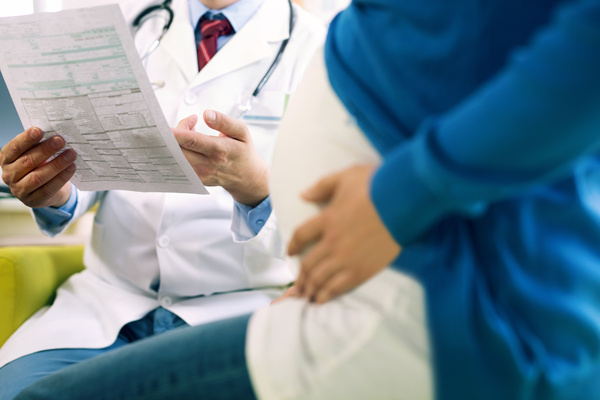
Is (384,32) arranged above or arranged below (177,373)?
above

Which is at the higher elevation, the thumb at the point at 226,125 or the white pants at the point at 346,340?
the white pants at the point at 346,340

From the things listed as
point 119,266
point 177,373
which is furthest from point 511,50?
point 119,266

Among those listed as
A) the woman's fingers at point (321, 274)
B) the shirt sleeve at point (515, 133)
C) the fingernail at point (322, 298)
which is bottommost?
the fingernail at point (322, 298)

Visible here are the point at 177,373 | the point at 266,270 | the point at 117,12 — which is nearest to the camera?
the point at 177,373

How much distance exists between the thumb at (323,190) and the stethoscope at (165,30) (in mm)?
655

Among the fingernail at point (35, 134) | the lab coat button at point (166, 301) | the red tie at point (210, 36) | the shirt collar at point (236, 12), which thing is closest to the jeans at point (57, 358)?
the lab coat button at point (166, 301)

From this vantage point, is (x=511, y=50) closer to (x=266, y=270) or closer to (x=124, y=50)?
(x=124, y=50)

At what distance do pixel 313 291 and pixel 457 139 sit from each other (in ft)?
0.57

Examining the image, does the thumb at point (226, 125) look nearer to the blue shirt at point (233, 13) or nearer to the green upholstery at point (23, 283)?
the blue shirt at point (233, 13)

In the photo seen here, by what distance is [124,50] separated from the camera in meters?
0.61

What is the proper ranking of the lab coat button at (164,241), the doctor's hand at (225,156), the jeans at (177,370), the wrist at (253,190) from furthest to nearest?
the lab coat button at (164,241) < the wrist at (253,190) < the doctor's hand at (225,156) < the jeans at (177,370)

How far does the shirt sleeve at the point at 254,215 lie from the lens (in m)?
0.89

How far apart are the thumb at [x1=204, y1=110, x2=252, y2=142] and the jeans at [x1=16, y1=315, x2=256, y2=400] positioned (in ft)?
1.25

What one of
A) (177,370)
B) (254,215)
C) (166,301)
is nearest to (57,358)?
(166,301)
